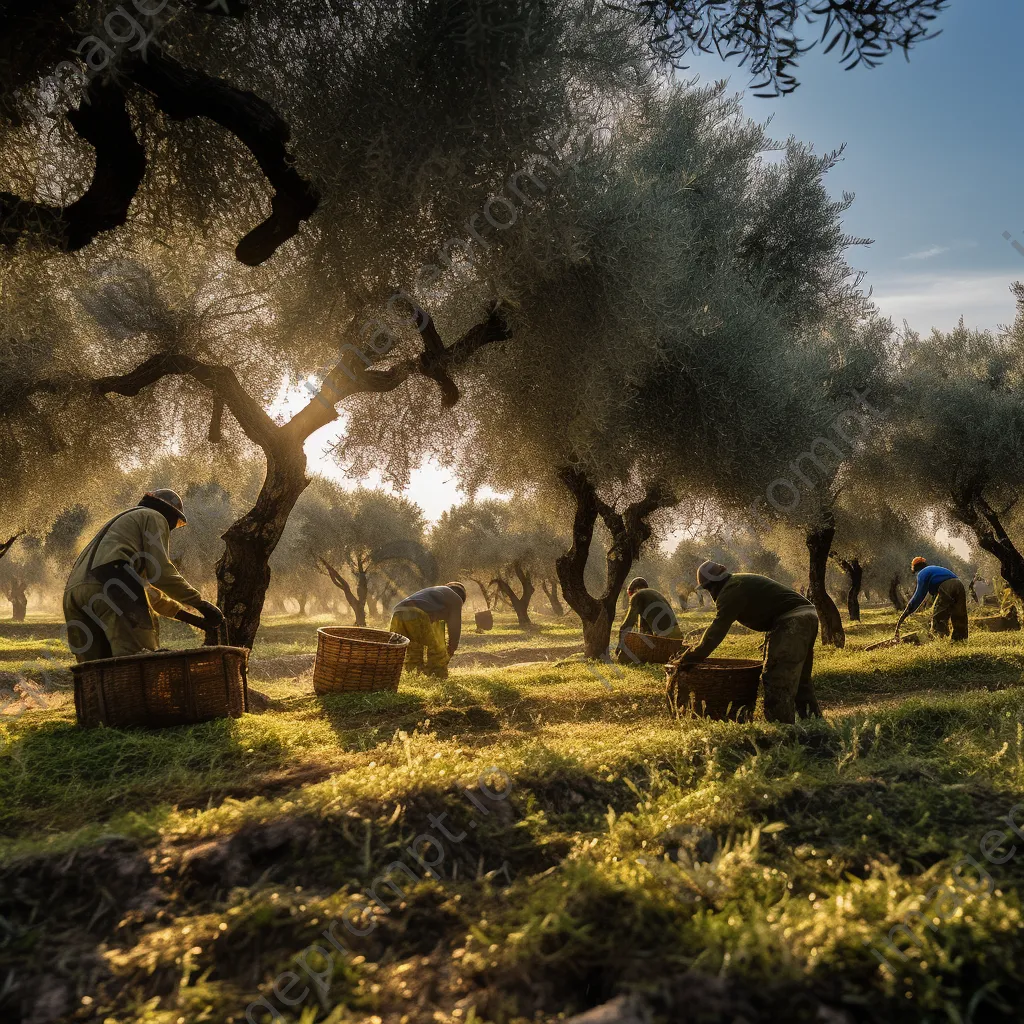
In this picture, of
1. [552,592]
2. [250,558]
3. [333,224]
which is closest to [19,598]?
[552,592]

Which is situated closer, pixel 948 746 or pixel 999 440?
pixel 948 746

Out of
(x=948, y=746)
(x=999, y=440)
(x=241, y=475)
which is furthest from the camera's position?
(x=999, y=440)

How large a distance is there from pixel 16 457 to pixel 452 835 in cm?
1182

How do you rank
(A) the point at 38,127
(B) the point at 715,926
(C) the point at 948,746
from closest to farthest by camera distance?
(B) the point at 715,926 < (C) the point at 948,746 < (A) the point at 38,127

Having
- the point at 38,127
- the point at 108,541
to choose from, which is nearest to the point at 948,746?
the point at 108,541

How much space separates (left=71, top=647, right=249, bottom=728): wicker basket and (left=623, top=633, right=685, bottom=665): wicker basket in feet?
27.2

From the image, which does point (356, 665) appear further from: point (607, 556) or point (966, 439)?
point (966, 439)

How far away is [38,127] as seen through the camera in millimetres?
6883

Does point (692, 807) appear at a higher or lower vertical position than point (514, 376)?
lower

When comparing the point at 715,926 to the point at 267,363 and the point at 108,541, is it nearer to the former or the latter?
the point at 108,541

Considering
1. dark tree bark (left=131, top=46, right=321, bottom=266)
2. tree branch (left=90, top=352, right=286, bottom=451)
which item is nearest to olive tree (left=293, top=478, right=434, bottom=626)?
tree branch (left=90, top=352, right=286, bottom=451)

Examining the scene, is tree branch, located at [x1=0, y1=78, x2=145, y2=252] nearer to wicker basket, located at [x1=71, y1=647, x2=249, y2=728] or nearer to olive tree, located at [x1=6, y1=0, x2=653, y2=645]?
olive tree, located at [x1=6, y1=0, x2=653, y2=645]

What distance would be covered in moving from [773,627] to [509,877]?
5253 millimetres

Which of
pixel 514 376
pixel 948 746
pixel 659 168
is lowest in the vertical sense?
pixel 948 746
